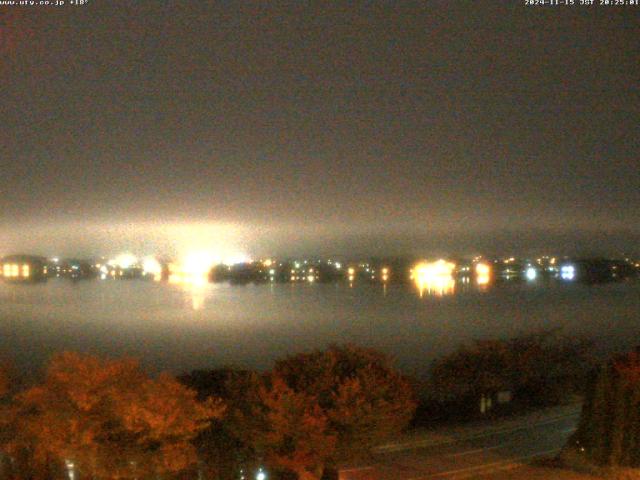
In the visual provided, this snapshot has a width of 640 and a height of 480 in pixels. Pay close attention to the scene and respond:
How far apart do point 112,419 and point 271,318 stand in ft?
186

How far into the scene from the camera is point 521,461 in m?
11.7

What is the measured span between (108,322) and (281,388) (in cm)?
5343

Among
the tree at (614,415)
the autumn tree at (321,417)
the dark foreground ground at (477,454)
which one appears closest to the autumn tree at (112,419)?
the autumn tree at (321,417)

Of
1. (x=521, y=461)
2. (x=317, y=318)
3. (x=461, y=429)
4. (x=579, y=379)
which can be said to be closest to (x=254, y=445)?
(x=521, y=461)

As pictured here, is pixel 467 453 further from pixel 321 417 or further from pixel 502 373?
pixel 502 373

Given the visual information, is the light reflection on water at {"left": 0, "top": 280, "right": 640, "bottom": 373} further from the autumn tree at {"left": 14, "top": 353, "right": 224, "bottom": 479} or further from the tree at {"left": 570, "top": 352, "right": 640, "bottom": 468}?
the autumn tree at {"left": 14, "top": 353, "right": 224, "bottom": 479}

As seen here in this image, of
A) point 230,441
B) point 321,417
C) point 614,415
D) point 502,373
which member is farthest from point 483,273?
point 321,417

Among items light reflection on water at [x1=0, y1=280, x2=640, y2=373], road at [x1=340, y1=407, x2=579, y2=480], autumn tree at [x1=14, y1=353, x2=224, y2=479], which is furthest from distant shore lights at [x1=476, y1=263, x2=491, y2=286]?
autumn tree at [x1=14, y1=353, x2=224, y2=479]

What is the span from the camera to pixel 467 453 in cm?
1242

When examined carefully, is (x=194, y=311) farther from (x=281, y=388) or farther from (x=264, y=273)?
(x=281, y=388)

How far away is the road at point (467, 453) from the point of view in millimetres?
10906

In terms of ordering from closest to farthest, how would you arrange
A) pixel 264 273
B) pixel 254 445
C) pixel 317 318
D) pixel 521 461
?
1. pixel 254 445
2. pixel 521 461
3. pixel 317 318
4. pixel 264 273

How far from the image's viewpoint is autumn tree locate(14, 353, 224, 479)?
8617 millimetres

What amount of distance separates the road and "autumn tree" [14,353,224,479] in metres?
2.70
